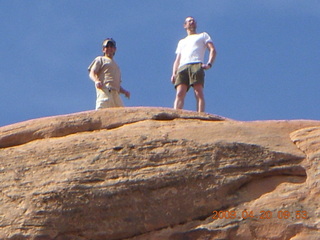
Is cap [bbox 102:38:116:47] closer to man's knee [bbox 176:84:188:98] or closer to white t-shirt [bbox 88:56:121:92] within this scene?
white t-shirt [bbox 88:56:121:92]

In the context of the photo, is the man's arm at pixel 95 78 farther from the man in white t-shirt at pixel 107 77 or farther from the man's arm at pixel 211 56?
the man's arm at pixel 211 56

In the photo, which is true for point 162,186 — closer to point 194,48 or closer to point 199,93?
point 199,93

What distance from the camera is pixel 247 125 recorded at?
12.7 meters

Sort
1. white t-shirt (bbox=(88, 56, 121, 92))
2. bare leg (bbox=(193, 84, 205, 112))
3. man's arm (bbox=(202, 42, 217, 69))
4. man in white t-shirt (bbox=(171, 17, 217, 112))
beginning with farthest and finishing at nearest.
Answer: man's arm (bbox=(202, 42, 217, 69)) < man in white t-shirt (bbox=(171, 17, 217, 112)) < bare leg (bbox=(193, 84, 205, 112)) < white t-shirt (bbox=(88, 56, 121, 92))

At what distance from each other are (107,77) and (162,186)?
8.24 ft

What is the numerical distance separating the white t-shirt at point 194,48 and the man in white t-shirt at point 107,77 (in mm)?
1087

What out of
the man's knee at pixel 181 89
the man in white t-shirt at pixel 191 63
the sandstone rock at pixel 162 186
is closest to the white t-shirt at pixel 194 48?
the man in white t-shirt at pixel 191 63

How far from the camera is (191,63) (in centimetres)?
1424

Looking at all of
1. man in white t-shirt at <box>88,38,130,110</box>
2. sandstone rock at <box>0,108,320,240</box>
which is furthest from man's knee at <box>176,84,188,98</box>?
sandstone rock at <box>0,108,320,240</box>

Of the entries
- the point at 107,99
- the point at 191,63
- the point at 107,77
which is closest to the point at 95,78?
the point at 107,77

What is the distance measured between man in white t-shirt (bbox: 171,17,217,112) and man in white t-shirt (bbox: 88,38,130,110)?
0.91 meters

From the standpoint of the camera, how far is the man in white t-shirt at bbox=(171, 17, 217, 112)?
46.1 feet

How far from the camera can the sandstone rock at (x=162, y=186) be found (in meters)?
11.7

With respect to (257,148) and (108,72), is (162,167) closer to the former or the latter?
(257,148)
